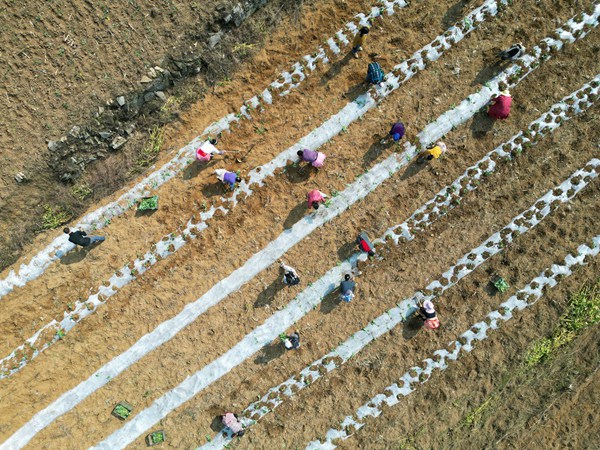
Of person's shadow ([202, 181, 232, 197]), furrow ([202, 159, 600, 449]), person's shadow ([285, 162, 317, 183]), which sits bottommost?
furrow ([202, 159, 600, 449])

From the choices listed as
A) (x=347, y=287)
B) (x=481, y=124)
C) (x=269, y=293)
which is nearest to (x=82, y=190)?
(x=269, y=293)

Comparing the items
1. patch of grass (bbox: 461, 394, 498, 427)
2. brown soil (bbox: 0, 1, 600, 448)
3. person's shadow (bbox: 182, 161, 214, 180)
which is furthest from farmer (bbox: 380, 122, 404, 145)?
patch of grass (bbox: 461, 394, 498, 427)

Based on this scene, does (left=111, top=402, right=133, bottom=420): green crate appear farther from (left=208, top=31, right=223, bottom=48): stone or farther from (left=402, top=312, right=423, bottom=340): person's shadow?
(left=208, top=31, right=223, bottom=48): stone

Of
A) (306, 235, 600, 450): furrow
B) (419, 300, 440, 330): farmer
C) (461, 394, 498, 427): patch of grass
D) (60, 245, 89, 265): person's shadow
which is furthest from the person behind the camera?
(60, 245, 89, 265): person's shadow

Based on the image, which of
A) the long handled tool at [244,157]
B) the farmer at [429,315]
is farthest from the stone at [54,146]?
the farmer at [429,315]

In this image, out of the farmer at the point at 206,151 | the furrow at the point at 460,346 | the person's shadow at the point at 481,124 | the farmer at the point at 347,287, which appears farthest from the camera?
the person's shadow at the point at 481,124

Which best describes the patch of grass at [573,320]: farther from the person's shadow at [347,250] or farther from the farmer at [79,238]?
the farmer at [79,238]
